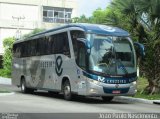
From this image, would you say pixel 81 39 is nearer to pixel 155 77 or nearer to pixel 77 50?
pixel 77 50

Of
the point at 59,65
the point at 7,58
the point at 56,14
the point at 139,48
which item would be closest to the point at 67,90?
the point at 59,65

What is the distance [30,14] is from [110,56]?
54698mm

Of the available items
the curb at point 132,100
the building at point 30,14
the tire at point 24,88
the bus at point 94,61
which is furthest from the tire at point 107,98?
the building at point 30,14

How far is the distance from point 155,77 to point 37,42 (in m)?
6.77

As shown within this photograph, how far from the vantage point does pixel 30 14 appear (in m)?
75.8

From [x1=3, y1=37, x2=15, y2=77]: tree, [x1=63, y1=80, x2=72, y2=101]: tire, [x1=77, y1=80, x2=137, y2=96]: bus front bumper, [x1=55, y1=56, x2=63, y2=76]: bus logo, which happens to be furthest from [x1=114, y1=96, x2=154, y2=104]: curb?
[x1=3, y1=37, x2=15, y2=77]: tree

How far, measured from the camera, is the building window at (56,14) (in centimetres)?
7850

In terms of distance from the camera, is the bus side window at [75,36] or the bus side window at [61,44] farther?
the bus side window at [61,44]

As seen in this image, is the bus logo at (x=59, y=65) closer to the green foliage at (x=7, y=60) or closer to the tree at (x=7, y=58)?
the green foliage at (x=7, y=60)

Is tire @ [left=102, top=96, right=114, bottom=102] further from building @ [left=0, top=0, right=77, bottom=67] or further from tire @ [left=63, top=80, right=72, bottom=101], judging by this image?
building @ [left=0, top=0, right=77, bottom=67]

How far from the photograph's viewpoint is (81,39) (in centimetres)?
2230

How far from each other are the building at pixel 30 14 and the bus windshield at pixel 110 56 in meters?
48.2

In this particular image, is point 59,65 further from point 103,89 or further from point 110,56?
point 103,89

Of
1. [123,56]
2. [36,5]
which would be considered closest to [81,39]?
[123,56]
